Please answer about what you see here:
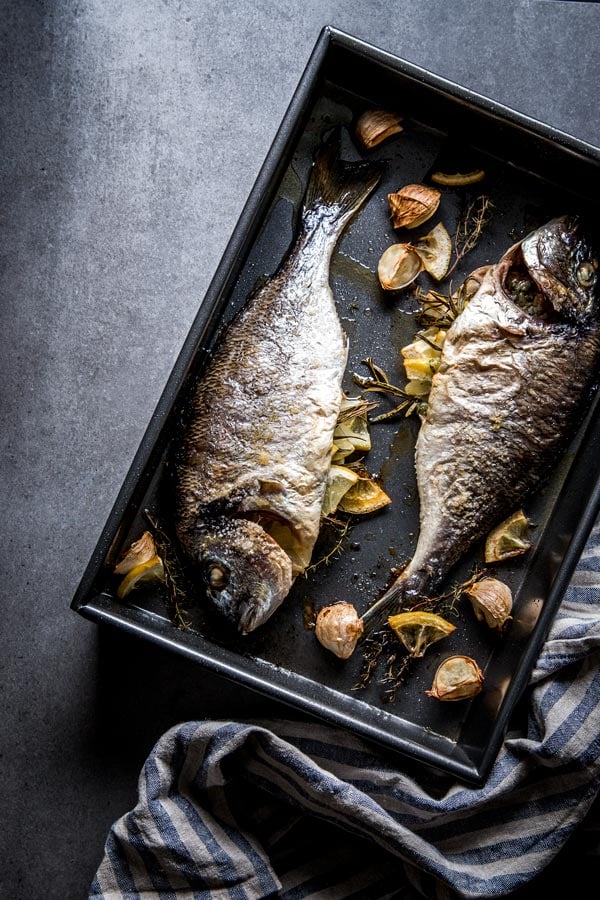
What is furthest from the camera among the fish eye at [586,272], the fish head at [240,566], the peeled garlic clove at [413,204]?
the peeled garlic clove at [413,204]

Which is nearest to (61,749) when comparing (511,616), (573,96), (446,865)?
(446,865)

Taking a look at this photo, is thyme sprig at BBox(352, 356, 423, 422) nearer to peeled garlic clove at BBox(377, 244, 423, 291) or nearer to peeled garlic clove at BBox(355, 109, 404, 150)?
peeled garlic clove at BBox(377, 244, 423, 291)

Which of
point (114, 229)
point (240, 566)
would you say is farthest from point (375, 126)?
point (240, 566)

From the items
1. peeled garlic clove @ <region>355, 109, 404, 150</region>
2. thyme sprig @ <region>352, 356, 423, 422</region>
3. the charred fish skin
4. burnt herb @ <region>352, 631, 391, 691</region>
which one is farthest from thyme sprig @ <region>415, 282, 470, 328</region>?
burnt herb @ <region>352, 631, 391, 691</region>

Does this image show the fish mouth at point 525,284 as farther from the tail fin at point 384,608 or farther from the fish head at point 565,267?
the tail fin at point 384,608

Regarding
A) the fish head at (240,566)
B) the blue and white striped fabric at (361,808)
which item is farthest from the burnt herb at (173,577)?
the blue and white striped fabric at (361,808)

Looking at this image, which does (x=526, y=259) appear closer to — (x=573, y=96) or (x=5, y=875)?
(x=573, y=96)

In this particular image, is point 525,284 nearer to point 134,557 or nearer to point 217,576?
point 217,576
